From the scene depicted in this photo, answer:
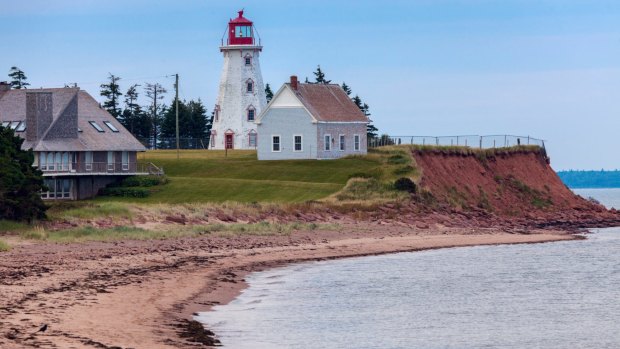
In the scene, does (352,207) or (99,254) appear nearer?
(99,254)

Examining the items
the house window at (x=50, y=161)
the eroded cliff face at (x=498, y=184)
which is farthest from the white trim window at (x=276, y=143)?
the house window at (x=50, y=161)

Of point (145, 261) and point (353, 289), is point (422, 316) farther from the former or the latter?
point (145, 261)

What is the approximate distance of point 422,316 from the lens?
32.0 m

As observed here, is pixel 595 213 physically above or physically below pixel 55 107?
below

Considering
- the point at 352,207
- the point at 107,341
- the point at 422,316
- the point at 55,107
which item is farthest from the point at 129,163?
the point at 107,341

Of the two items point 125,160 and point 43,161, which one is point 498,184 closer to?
point 125,160

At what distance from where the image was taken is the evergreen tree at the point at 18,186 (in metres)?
48.6

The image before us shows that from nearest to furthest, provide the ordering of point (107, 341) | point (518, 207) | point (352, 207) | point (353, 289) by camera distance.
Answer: point (107, 341) → point (353, 289) → point (352, 207) → point (518, 207)

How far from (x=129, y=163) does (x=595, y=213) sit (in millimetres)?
33200

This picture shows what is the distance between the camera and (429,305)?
34656 millimetres

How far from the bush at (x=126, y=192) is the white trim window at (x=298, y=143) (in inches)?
672

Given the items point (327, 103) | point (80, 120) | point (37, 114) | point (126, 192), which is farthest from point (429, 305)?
point (327, 103)

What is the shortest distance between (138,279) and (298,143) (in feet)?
172

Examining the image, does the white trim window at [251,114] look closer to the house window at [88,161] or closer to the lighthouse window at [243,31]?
the lighthouse window at [243,31]
